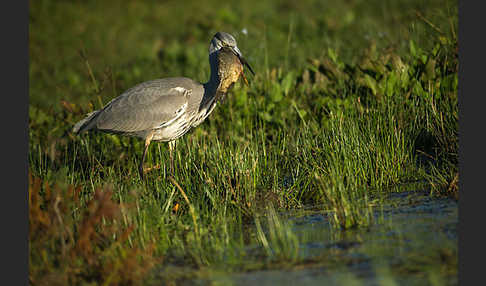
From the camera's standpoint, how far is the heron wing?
6.07m

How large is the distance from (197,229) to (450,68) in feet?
12.0

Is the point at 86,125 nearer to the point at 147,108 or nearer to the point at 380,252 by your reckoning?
the point at 147,108

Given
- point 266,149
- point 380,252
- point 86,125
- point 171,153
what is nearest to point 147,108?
point 171,153

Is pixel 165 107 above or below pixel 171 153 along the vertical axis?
above

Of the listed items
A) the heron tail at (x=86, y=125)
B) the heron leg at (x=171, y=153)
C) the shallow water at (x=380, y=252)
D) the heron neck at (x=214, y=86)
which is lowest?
the shallow water at (x=380, y=252)

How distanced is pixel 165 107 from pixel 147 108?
0.20 meters

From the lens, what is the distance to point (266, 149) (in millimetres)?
6457

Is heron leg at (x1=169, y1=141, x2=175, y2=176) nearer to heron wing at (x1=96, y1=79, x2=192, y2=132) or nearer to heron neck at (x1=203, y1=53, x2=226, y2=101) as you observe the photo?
heron wing at (x1=96, y1=79, x2=192, y2=132)

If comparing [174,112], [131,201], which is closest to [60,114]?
[174,112]

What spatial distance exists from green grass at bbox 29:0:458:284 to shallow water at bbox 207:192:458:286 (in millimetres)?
143

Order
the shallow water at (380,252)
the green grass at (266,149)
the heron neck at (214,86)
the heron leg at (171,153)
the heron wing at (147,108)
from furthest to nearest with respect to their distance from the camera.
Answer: the heron neck at (214,86) < the heron wing at (147,108) < the heron leg at (171,153) < the green grass at (266,149) < the shallow water at (380,252)

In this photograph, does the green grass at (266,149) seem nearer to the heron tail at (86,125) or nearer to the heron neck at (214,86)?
the heron tail at (86,125)

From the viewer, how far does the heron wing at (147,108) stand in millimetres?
6066

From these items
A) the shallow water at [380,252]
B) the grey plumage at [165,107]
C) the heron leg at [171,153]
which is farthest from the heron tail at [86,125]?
the shallow water at [380,252]
